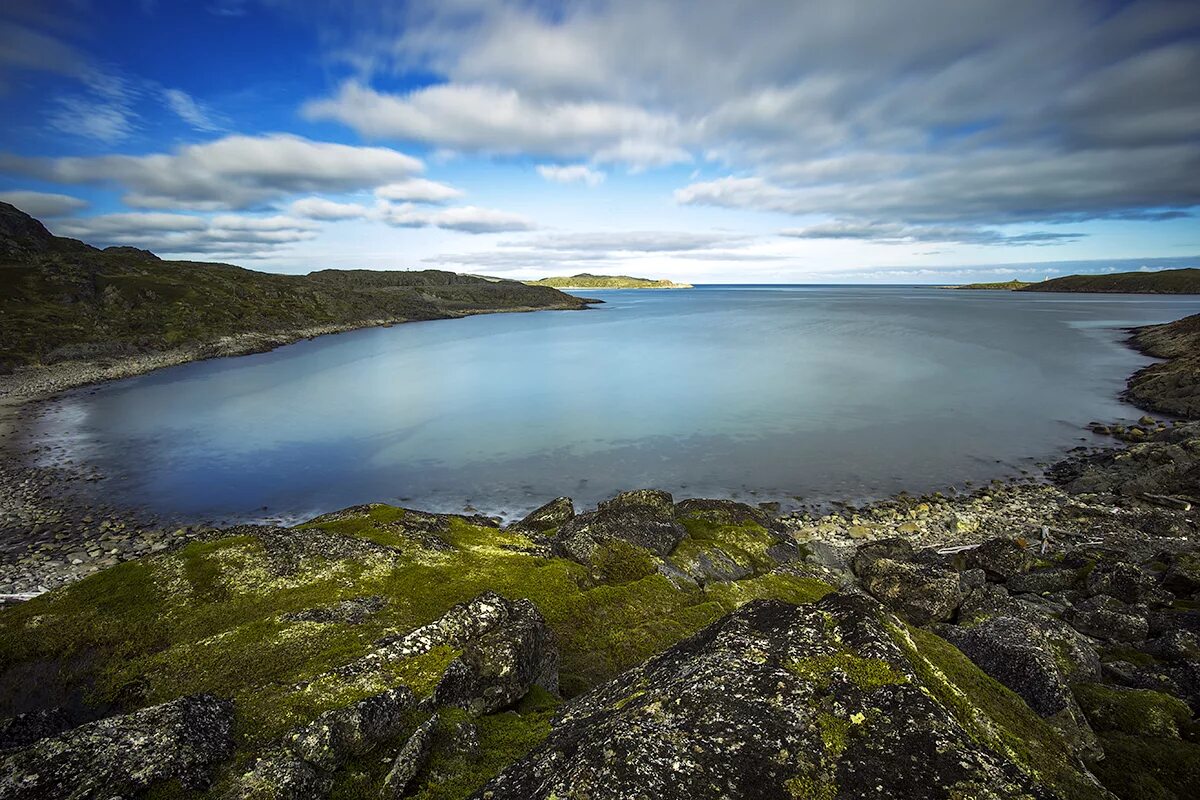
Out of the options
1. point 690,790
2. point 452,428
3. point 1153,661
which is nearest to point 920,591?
point 1153,661

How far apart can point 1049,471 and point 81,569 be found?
4809 centimetres

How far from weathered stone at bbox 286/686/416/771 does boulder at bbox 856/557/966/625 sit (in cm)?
1213

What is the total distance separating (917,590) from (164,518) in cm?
3204

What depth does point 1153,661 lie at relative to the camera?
966cm

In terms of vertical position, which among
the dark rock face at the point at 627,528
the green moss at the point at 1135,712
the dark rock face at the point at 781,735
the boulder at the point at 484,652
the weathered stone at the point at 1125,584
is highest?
the dark rock face at the point at 781,735

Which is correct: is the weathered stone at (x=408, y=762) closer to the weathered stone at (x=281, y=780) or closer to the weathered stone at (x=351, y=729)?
the weathered stone at (x=351, y=729)

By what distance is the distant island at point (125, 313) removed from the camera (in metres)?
67.6

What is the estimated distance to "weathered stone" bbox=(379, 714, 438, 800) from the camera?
5.22 metres

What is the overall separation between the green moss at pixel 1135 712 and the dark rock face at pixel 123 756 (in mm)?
10856

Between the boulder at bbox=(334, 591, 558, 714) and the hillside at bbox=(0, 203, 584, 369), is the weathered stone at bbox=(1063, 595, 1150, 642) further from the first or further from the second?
the hillside at bbox=(0, 203, 584, 369)

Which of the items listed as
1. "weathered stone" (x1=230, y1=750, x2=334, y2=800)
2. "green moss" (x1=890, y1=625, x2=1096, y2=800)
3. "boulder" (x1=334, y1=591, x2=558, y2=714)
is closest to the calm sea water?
"boulder" (x1=334, y1=591, x2=558, y2=714)

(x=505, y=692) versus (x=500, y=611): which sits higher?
(x=500, y=611)

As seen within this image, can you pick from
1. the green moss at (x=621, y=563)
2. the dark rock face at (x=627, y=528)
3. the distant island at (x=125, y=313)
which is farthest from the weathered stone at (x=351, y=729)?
the distant island at (x=125, y=313)

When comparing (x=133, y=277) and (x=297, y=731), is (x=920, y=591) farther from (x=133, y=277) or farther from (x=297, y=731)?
(x=133, y=277)
